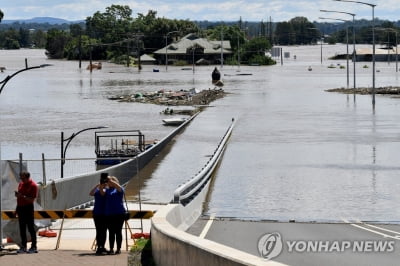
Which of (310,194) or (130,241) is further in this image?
(310,194)

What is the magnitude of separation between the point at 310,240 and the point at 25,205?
7805mm

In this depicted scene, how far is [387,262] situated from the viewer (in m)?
20.9

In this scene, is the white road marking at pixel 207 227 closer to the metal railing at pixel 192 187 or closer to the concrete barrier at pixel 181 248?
the concrete barrier at pixel 181 248

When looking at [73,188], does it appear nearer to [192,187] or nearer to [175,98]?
[192,187]

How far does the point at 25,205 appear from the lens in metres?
20.2

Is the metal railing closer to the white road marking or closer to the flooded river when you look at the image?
the flooded river

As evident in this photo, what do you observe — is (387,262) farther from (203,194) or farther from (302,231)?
(203,194)

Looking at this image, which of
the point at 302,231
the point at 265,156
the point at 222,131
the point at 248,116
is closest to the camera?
the point at 302,231

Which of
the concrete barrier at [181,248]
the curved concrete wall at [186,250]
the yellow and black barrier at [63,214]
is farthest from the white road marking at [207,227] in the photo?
the curved concrete wall at [186,250]

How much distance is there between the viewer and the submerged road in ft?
69.2

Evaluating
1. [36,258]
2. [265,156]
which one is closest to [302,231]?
[36,258]

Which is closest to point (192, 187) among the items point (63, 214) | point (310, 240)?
point (310, 240)

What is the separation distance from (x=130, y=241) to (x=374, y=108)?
73868mm

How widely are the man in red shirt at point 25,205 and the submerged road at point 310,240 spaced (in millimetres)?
4843
